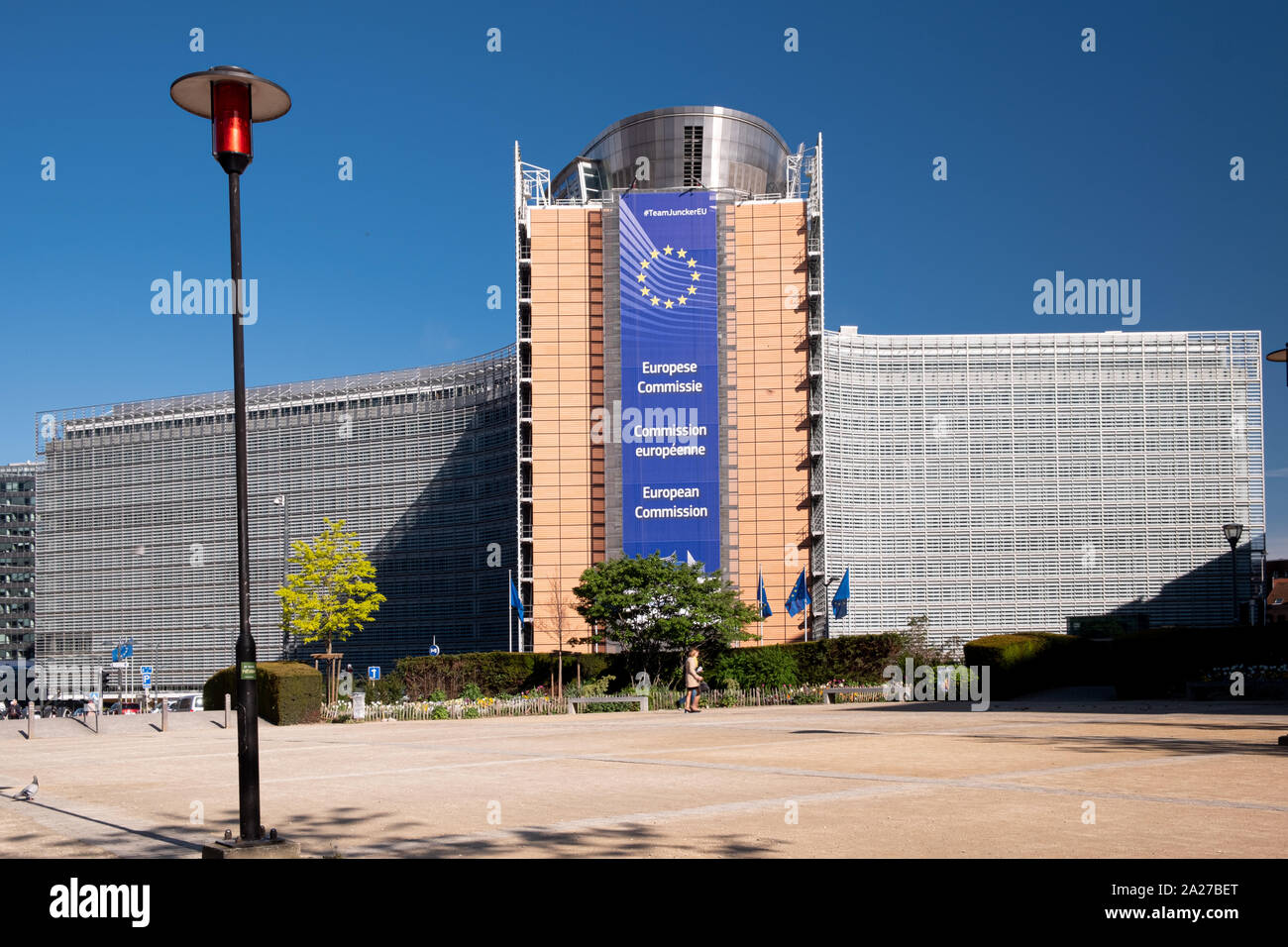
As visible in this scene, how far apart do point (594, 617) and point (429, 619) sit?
182ft

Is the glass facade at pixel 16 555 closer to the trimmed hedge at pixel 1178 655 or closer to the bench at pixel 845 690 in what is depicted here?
the bench at pixel 845 690

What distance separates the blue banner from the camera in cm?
7212

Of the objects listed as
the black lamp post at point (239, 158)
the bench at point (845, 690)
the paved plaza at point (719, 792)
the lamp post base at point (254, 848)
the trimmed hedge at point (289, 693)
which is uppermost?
the black lamp post at point (239, 158)

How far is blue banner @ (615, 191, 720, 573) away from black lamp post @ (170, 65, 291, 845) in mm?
61071

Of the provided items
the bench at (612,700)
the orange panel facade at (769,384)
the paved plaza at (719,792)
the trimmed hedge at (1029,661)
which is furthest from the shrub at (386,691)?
the orange panel facade at (769,384)

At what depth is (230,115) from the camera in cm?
1069

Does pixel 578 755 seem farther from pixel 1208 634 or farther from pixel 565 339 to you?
pixel 565 339

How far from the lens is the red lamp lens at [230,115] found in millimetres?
10664

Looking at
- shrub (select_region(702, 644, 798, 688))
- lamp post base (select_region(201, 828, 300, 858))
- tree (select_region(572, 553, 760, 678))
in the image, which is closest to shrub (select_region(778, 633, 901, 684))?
shrub (select_region(702, 644, 798, 688))

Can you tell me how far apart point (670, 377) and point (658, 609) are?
25964mm

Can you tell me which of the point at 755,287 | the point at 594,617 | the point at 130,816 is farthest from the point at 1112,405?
the point at 130,816

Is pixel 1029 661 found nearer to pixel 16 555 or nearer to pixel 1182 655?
pixel 1182 655

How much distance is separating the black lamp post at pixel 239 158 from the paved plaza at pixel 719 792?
1.41 metres
